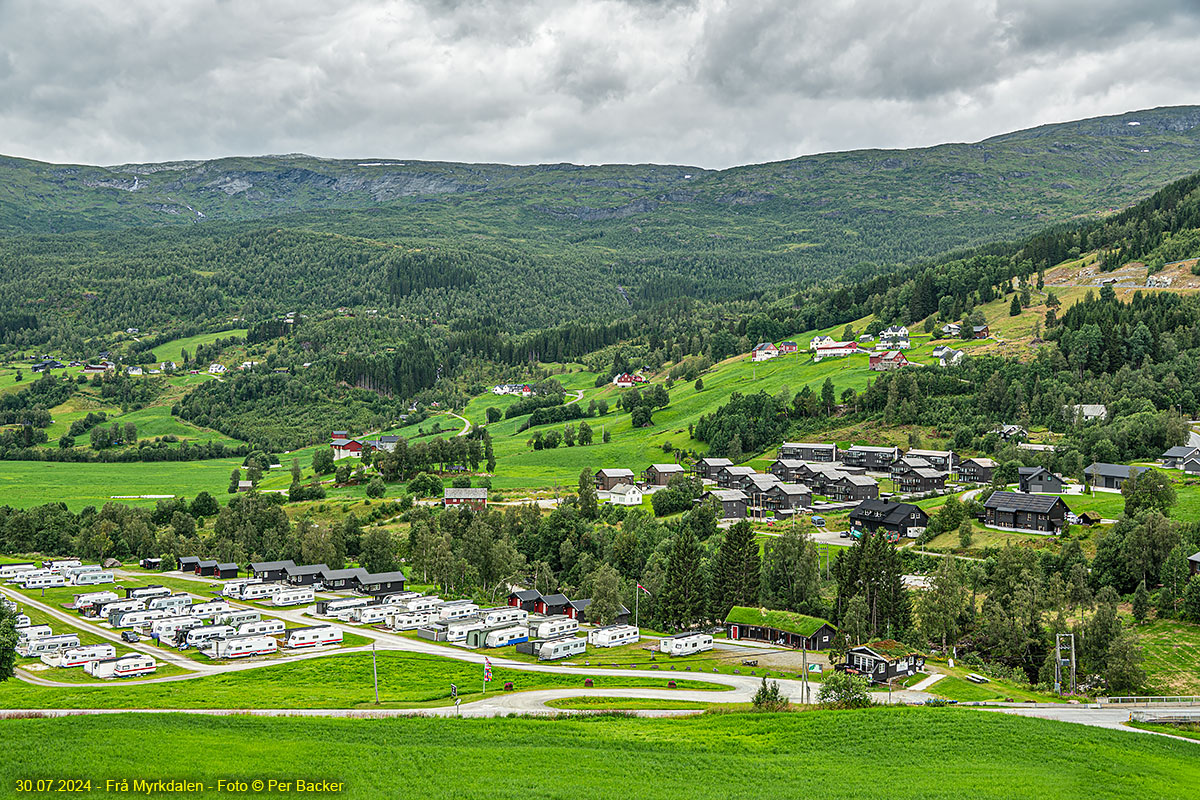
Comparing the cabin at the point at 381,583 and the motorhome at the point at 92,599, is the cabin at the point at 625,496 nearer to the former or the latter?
the cabin at the point at 381,583

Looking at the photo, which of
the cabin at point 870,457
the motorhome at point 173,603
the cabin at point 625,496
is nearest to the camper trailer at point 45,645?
the motorhome at point 173,603

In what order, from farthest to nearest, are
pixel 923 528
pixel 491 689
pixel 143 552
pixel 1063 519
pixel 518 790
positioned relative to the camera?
pixel 143 552
pixel 923 528
pixel 1063 519
pixel 491 689
pixel 518 790

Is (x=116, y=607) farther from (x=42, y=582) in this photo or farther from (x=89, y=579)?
(x=42, y=582)

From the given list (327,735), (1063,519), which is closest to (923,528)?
(1063,519)

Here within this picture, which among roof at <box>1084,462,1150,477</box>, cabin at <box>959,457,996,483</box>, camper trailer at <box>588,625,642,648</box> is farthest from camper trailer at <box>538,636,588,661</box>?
cabin at <box>959,457,996,483</box>

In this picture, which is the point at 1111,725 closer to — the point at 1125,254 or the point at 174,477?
the point at 174,477

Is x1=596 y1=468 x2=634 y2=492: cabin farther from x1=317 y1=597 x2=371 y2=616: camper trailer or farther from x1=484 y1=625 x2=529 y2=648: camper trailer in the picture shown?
x1=484 y1=625 x2=529 y2=648: camper trailer
